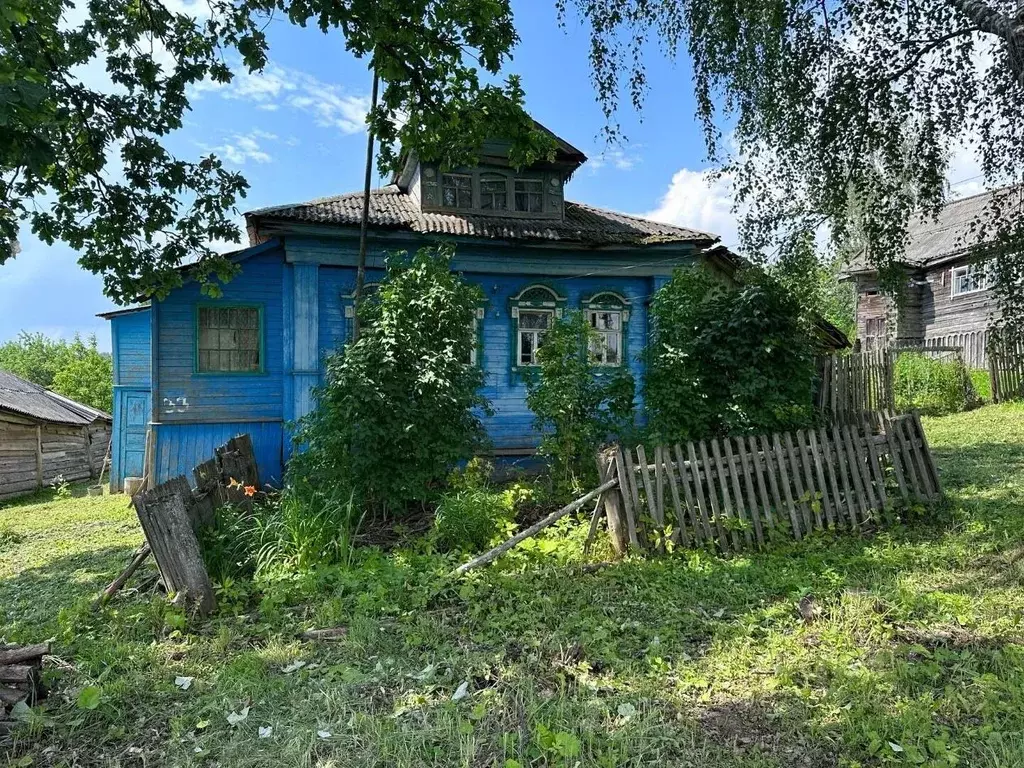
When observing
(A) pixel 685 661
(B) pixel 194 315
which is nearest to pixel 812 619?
(A) pixel 685 661

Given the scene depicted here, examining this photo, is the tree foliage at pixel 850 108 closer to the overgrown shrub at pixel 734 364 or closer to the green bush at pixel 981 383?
the overgrown shrub at pixel 734 364

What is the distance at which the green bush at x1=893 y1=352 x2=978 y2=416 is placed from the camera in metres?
15.4

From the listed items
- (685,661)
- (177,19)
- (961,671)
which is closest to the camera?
(961,671)

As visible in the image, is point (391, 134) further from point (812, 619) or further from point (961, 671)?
point (961, 671)

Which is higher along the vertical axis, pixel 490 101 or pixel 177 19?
pixel 177 19

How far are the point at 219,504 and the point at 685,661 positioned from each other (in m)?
4.85

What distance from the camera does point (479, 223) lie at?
37.8 feet

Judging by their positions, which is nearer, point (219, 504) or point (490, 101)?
point (219, 504)

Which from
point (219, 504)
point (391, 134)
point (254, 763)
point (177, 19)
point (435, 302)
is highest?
point (177, 19)

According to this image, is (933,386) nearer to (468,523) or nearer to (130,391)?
(468,523)

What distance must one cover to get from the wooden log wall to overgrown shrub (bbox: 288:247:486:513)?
14.7m

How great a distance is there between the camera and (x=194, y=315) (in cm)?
1059

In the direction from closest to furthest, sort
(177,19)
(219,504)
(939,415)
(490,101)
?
(219,504), (490,101), (177,19), (939,415)

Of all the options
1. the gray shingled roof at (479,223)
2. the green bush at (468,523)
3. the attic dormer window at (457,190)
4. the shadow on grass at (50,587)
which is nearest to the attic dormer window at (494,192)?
the attic dormer window at (457,190)
